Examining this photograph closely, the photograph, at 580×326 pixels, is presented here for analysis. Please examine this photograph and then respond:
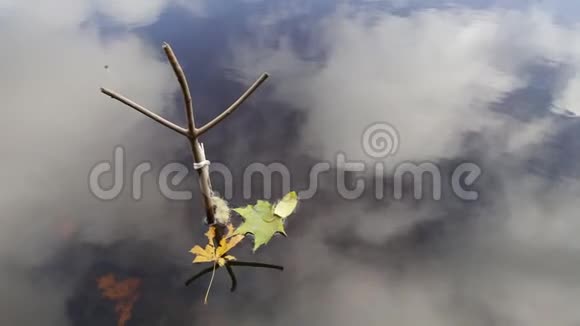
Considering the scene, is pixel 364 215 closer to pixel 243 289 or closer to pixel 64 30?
pixel 243 289

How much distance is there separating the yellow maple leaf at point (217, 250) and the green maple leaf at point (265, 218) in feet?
0.19

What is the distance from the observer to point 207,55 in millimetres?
4062

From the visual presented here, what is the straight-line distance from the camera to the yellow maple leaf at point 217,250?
2336 millimetres

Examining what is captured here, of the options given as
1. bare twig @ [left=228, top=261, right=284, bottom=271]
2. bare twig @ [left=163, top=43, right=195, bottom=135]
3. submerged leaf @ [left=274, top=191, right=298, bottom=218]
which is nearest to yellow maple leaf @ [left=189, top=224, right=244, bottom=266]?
bare twig @ [left=228, top=261, right=284, bottom=271]

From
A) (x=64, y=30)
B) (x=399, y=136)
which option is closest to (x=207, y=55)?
(x=64, y=30)

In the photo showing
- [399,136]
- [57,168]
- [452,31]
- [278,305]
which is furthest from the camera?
[452,31]

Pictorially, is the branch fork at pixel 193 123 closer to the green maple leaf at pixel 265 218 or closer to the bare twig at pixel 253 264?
the green maple leaf at pixel 265 218

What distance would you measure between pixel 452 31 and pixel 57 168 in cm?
388

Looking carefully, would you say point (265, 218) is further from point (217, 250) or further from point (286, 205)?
point (217, 250)

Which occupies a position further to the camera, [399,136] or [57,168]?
[399,136]

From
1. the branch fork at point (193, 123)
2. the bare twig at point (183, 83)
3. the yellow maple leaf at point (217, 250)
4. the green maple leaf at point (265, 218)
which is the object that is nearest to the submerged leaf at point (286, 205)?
the green maple leaf at point (265, 218)

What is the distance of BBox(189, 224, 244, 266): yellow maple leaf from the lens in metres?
2.34

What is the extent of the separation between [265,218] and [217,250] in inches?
13.7

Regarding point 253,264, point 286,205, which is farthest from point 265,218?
point 253,264
